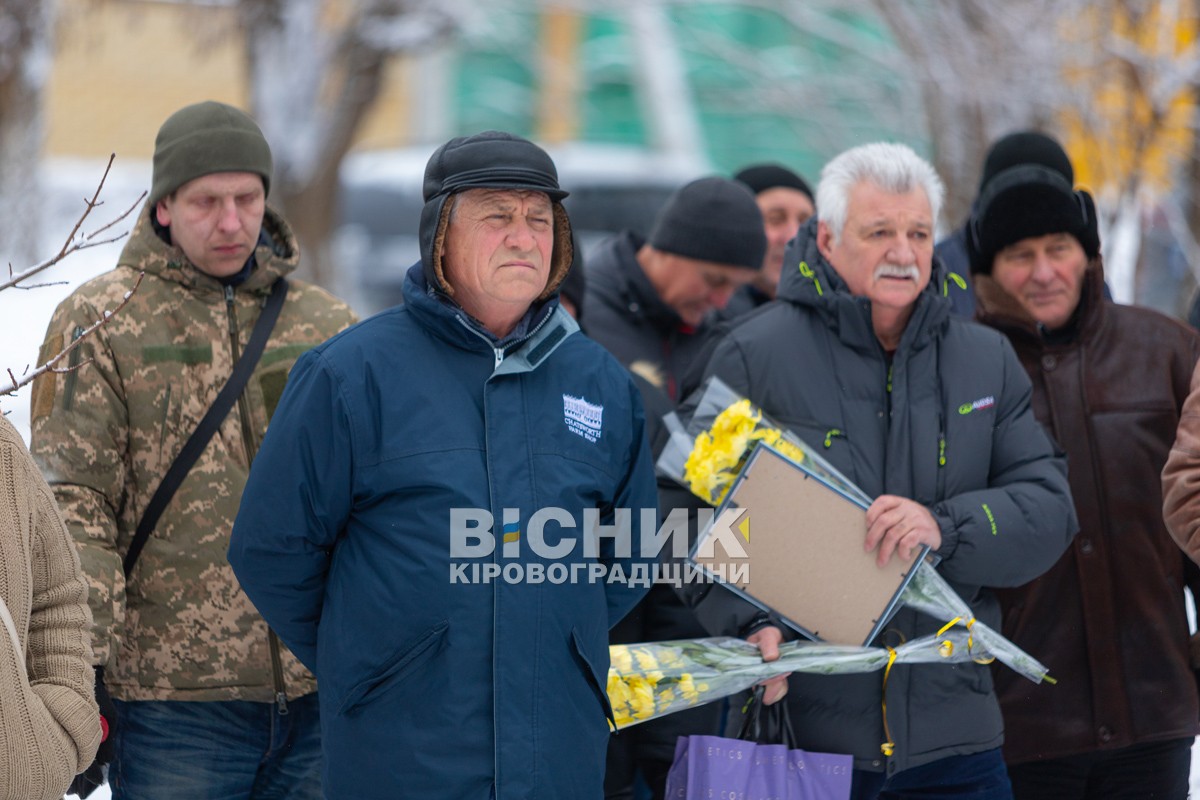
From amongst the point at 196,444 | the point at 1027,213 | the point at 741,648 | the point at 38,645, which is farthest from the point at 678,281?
the point at 38,645

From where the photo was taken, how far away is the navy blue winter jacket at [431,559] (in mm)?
2975

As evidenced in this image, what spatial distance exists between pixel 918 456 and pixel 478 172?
51.9 inches

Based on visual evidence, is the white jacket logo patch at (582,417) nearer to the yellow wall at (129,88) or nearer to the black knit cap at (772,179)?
the black knit cap at (772,179)

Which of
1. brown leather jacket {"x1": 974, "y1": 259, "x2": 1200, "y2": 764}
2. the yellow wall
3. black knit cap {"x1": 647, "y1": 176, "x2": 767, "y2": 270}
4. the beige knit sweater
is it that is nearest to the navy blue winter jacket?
the beige knit sweater

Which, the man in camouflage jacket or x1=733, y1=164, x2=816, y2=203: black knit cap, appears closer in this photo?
the man in camouflage jacket

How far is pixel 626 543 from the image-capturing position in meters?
3.32

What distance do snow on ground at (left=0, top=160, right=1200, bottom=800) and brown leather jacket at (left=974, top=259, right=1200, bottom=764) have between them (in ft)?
3.94

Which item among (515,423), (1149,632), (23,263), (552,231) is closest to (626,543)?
(515,423)

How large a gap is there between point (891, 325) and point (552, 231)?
39.9 inches

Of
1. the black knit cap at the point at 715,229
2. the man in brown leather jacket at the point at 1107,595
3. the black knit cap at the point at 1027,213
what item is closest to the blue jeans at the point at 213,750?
the man in brown leather jacket at the point at 1107,595

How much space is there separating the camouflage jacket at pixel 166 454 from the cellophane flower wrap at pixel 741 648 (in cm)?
82

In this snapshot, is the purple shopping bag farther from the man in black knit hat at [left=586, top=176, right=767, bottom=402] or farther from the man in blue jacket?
the man in black knit hat at [left=586, top=176, right=767, bottom=402]

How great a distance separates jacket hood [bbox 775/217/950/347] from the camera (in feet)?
12.3

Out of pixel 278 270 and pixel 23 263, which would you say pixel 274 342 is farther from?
pixel 23 263
